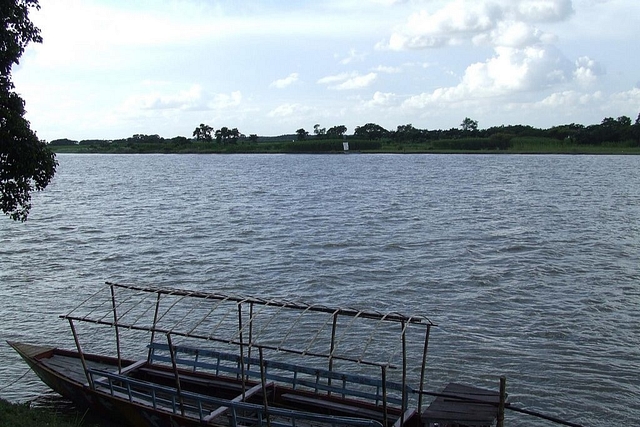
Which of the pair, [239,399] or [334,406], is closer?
[334,406]

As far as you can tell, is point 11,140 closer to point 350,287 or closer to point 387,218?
point 350,287

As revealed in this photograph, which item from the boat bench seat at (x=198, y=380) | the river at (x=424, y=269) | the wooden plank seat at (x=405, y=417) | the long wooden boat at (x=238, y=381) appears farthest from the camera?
the river at (x=424, y=269)

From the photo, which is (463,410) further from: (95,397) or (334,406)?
(95,397)

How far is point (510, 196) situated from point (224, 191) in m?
36.9

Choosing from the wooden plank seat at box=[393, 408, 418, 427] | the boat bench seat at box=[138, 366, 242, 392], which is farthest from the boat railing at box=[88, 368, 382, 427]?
the boat bench seat at box=[138, 366, 242, 392]

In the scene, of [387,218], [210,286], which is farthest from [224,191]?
[210,286]

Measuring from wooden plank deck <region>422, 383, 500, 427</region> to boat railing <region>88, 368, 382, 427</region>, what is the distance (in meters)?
1.23

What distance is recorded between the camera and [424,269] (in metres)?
35.0

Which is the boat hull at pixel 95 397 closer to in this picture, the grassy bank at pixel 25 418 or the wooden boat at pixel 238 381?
the wooden boat at pixel 238 381

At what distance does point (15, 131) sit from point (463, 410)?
1249 centimetres

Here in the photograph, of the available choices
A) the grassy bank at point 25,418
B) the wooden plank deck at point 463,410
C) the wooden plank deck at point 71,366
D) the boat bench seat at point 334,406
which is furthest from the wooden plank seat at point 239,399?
the wooden plank deck at point 71,366

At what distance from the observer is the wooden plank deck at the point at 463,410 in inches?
511

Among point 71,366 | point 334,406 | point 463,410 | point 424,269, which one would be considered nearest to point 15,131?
point 71,366

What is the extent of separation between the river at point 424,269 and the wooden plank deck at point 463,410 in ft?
13.9
